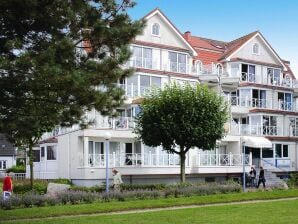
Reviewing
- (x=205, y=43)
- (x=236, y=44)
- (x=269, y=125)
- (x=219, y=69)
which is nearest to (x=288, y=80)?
(x=269, y=125)

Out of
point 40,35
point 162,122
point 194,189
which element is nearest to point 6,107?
point 40,35

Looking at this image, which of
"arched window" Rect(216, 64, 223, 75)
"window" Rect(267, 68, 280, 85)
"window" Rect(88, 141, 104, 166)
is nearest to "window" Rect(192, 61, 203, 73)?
"arched window" Rect(216, 64, 223, 75)

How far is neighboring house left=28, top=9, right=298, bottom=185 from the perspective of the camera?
43625mm

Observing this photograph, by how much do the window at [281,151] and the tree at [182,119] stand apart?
21995 mm

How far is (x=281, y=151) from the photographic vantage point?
58.2 m

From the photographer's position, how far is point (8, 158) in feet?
276

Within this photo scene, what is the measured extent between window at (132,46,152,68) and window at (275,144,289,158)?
17.5 metres

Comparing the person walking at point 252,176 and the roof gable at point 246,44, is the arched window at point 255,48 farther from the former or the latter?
the person walking at point 252,176

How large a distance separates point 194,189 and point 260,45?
101 feet

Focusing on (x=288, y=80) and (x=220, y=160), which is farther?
(x=288, y=80)

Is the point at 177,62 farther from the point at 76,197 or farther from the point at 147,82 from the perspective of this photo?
the point at 76,197

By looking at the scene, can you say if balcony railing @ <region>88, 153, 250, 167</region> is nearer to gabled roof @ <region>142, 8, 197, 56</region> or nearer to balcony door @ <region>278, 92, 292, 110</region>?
gabled roof @ <region>142, 8, 197, 56</region>

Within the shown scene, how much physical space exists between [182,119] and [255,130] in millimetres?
21797

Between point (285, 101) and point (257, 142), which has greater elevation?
point (285, 101)
